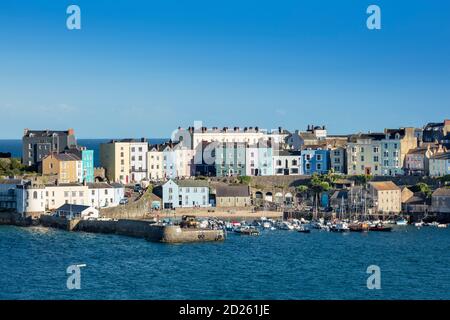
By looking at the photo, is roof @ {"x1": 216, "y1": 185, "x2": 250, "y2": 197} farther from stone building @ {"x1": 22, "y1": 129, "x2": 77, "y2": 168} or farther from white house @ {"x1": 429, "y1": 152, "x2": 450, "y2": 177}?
white house @ {"x1": 429, "y1": 152, "x2": 450, "y2": 177}

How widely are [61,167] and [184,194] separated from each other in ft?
19.0

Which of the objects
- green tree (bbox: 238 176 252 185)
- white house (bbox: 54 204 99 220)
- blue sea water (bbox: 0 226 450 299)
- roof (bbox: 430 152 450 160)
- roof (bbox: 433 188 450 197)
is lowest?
blue sea water (bbox: 0 226 450 299)

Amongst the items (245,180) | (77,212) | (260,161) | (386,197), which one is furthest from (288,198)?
(77,212)

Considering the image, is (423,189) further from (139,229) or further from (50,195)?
(50,195)

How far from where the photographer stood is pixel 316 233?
33625 mm

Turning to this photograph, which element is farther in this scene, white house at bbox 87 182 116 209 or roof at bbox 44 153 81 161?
roof at bbox 44 153 81 161

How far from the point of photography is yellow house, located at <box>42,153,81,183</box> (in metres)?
41.2

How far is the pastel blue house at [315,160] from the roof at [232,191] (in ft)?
21.0

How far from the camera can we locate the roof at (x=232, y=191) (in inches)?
1618

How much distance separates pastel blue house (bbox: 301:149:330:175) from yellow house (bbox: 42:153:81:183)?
12.3m

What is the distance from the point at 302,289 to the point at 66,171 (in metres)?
22.6

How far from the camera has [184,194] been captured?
134ft

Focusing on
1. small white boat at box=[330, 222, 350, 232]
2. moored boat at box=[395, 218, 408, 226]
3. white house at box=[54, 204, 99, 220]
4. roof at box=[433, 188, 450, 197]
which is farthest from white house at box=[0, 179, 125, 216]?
roof at box=[433, 188, 450, 197]
